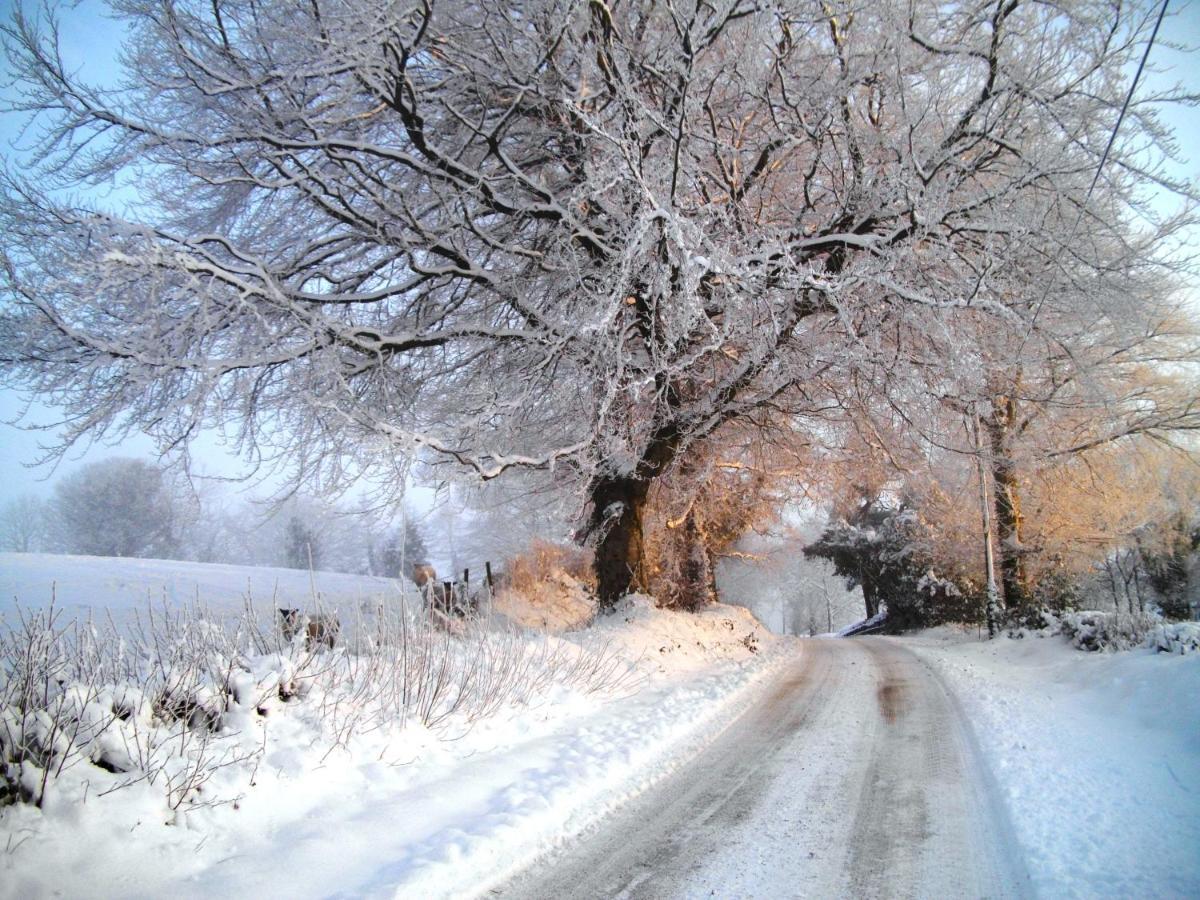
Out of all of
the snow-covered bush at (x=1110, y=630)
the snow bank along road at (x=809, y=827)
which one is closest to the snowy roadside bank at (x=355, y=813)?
the snow bank along road at (x=809, y=827)

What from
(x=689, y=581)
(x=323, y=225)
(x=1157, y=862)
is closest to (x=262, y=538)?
(x=689, y=581)

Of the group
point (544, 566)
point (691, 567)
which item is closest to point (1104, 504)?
point (691, 567)

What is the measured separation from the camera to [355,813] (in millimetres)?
3615

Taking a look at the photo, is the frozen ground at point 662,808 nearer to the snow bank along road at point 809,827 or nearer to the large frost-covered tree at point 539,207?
the snow bank along road at point 809,827

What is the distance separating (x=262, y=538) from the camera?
5941 centimetres

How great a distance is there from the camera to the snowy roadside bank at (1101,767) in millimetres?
3023

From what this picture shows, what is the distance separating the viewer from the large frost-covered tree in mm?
6441

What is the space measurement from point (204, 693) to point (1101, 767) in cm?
633

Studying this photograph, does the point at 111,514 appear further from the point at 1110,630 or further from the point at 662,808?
the point at 1110,630

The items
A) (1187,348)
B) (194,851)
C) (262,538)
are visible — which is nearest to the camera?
(194,851)

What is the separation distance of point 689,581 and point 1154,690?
13158 millimetres

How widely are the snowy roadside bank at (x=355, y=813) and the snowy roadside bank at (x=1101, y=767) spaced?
8.16 ft

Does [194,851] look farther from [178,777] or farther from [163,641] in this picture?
[163,641]

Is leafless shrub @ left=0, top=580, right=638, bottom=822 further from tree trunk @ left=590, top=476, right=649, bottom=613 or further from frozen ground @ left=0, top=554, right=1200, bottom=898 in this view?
tree trunk @ left=590, top=476, right=649, bottom=613
